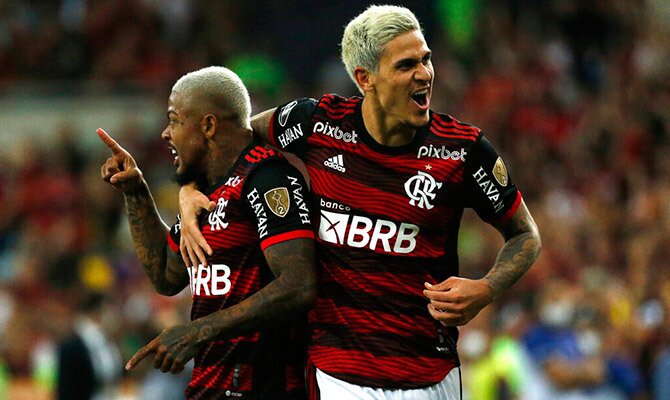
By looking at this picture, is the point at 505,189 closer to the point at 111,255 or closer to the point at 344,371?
the point at 344,371

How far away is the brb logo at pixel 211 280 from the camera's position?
5469 millimetres

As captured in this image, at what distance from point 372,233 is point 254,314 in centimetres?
62

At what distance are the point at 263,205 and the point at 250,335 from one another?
0.56m

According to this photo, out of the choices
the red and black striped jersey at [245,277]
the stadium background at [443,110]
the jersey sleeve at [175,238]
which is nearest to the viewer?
the red and black striped jersey at [245,277]

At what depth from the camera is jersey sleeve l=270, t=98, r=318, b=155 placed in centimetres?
565

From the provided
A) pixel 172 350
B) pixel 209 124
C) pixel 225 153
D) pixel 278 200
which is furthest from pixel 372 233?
pixel 172 350

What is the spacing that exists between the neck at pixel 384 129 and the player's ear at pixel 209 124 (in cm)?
65

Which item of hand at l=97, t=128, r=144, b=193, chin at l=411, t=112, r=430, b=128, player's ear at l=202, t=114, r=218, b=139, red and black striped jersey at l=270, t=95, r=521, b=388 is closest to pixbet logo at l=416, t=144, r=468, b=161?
red and black striped jersey at l=270, t=95, r=521, b=388

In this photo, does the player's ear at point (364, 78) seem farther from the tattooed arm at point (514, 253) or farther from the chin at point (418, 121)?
the tattooed arm at point (514, 253)

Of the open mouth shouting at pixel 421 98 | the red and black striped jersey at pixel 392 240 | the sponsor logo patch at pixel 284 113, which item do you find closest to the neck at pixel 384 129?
the red and black striped jersey at pixel 392 240

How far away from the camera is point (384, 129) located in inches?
216

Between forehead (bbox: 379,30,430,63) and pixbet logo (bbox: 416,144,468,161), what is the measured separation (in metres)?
0.39

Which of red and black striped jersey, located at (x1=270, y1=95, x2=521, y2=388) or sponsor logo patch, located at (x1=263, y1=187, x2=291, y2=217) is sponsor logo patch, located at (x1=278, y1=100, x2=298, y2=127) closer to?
red and black striped jersey, located at (x1=270, y1=95, x2=521, y2=388)

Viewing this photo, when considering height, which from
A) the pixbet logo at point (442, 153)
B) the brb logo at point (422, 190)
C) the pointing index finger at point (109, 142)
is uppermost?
the pointing index finger at point (109, 142)
